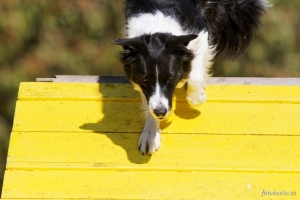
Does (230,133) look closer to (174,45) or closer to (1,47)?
(174,45)

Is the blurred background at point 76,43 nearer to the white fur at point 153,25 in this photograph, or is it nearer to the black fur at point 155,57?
the white fur at point 153,25

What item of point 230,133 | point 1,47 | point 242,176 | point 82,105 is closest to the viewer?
point 242,176

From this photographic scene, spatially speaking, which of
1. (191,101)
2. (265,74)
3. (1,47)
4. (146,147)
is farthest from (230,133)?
(1,47)

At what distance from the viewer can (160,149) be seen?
4.06 m

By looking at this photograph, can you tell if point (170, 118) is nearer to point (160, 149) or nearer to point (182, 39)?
point (160, 149)

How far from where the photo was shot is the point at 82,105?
14.7ft

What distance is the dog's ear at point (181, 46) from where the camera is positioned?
12.3 feet

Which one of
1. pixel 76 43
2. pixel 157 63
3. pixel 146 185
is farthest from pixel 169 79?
pixel 76 43

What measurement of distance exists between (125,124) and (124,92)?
15.8 inches

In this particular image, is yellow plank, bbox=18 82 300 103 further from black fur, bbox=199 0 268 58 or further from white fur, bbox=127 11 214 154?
black fur, bbox=199 0 268 58

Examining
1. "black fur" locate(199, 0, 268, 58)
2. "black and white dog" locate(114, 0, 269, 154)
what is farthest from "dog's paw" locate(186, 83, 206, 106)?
"black fur" locate(199, 0, 268, 58)

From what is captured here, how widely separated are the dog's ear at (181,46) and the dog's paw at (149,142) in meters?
0.64

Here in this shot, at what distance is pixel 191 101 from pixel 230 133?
16.5 inches

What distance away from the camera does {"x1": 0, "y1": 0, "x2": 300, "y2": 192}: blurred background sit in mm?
6594
